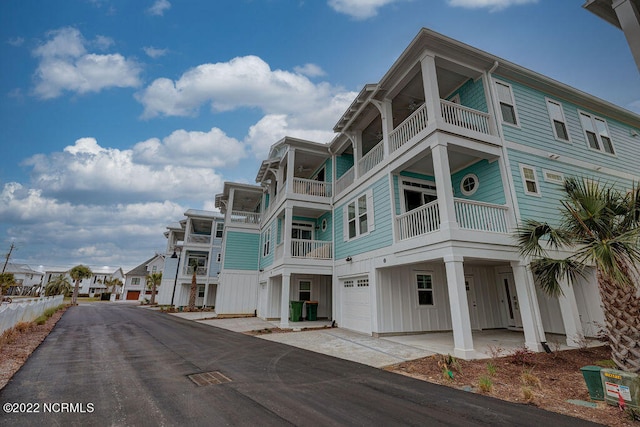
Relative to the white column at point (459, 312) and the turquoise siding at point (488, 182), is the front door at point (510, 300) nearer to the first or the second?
the turquoise siding at point (488, 182)

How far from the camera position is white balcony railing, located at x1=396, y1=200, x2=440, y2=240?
26.6 feet

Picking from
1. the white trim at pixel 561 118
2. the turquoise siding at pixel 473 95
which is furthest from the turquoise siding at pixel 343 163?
the white trim at pixel 561 118

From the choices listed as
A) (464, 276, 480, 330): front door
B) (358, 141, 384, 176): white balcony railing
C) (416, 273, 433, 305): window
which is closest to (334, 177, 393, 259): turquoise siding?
(358, 141, 384, 176): white balcony railing

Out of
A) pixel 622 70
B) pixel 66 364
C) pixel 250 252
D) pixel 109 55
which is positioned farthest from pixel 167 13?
pixel 622 70

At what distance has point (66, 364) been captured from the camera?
237 inches

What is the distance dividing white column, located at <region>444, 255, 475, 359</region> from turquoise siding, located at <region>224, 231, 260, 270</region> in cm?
1537

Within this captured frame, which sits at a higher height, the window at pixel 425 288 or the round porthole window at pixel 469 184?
the round porthole window at pixel 469 184

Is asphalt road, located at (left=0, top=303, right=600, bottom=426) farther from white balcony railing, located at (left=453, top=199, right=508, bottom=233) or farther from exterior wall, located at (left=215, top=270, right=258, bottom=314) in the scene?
exterior wall, located at (left=215, top=270, right=258, bottom=314)

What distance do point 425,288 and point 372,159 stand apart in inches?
223

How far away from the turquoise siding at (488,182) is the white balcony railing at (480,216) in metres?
0.67

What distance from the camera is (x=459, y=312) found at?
22.4 feet

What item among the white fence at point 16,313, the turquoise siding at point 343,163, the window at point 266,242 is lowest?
the white fence at point 16,313

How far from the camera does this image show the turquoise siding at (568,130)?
9.84m

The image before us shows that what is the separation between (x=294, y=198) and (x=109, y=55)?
12.7 m
